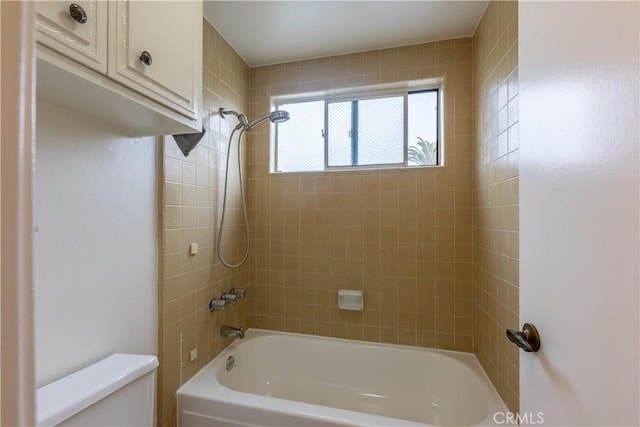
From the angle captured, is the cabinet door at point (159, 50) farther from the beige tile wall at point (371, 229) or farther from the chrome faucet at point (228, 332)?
the chrome faucet at point (228, 332)

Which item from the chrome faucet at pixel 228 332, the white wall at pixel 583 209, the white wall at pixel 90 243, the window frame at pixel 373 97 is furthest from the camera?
the window frame at pixel 373 97

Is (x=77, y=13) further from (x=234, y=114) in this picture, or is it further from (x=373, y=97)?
(x=373, y=97)

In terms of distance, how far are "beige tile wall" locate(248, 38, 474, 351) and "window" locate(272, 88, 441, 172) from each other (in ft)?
0.44

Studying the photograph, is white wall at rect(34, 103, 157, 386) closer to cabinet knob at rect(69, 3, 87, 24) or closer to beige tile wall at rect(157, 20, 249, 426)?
beige tile wall at rect(157, 20, 249, 426)

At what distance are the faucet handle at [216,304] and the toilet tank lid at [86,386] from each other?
62 cm

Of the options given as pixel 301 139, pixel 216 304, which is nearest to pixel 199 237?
pixel 216 304

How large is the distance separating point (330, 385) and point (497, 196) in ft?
5.27

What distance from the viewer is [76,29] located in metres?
0.65

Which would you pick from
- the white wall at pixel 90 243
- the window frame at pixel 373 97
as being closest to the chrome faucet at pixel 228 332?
the white wall at pixel 90 243

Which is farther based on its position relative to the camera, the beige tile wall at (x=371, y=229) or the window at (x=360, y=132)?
the window at (x=360, y=132)

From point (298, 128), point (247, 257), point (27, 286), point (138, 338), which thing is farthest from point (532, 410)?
point (298, 128)

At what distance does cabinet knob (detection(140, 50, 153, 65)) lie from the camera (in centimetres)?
81

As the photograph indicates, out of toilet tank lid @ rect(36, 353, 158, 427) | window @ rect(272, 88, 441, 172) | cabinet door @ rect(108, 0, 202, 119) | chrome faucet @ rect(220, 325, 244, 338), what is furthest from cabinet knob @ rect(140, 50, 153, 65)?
chrome faucet @ rect(220, 325, 244, 338)

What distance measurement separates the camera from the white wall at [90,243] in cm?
87
